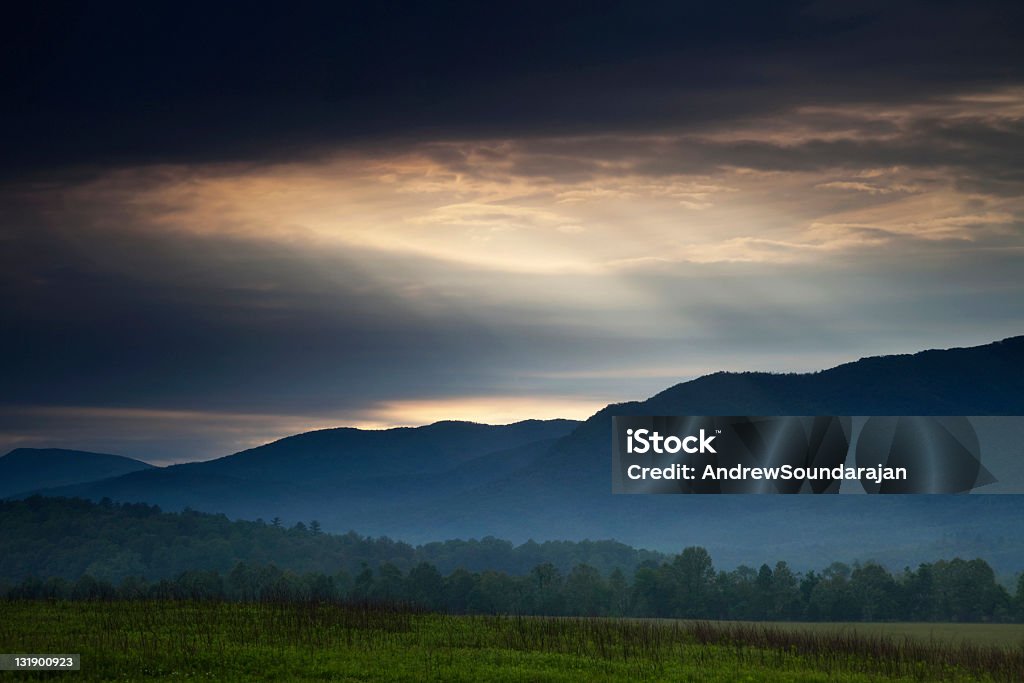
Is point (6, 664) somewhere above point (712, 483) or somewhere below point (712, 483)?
below

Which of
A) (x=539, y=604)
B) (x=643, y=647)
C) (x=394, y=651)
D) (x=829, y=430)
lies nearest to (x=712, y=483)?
(x=829, y=430)

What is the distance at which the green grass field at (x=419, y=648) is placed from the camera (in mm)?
46812

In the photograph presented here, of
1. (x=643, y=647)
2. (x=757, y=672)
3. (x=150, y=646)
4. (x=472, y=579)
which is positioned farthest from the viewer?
(x=472, y=579)

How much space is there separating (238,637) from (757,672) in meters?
25.9

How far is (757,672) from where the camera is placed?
173 ft

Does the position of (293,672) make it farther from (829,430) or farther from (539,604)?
(539,604)

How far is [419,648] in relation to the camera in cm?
5441

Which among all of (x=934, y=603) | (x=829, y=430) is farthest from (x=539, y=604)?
(x=829, y=430)

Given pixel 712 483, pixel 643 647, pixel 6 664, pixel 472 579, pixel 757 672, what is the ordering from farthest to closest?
pixel 472 579
pixel 712 483
pixel 643 647
pixel 757 672
pixel 6 664

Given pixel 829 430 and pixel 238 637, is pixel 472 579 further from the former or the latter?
pixel 238 637

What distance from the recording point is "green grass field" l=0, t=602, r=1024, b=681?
46812mm

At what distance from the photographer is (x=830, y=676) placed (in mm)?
52781

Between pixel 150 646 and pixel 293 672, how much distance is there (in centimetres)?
736

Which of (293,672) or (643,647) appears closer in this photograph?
Result: (293,672)
